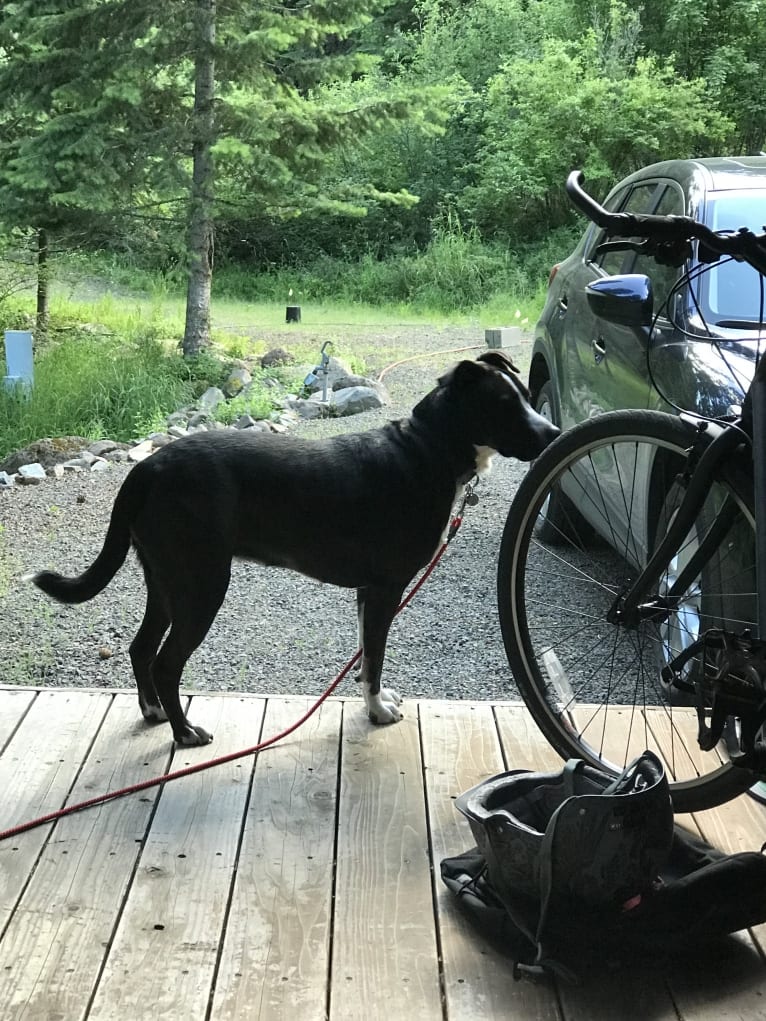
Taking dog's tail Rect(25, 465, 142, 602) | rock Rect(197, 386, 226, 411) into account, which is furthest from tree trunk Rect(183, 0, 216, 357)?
dog's tail Rect(25, 465, 142, 602)

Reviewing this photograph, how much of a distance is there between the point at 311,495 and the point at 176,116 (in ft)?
25.4

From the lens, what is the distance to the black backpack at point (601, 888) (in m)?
2.03

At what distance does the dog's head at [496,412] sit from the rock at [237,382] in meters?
6.55

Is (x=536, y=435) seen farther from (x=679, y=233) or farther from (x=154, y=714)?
(x=154, y=714)

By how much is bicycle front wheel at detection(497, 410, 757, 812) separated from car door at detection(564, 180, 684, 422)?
11.9 inches

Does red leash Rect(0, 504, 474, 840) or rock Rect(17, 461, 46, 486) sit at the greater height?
red leash Rect(0, 504, 474, 840)

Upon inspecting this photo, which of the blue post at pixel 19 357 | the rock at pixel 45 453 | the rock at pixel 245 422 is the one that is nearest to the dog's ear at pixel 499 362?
the rock at pixel 45 453

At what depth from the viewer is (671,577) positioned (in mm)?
2572

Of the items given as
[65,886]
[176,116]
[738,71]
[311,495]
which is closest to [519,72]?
[738,71]

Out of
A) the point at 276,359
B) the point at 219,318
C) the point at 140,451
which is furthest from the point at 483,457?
the point at 219,318

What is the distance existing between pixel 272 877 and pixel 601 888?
0.74 m

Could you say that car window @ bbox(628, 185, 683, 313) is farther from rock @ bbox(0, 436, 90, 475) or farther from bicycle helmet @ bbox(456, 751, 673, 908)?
rock @ bbox(0, 436, 90, 475)

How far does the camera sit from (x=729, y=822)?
8.32 ft

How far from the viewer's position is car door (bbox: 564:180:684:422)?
3615 millimetres
